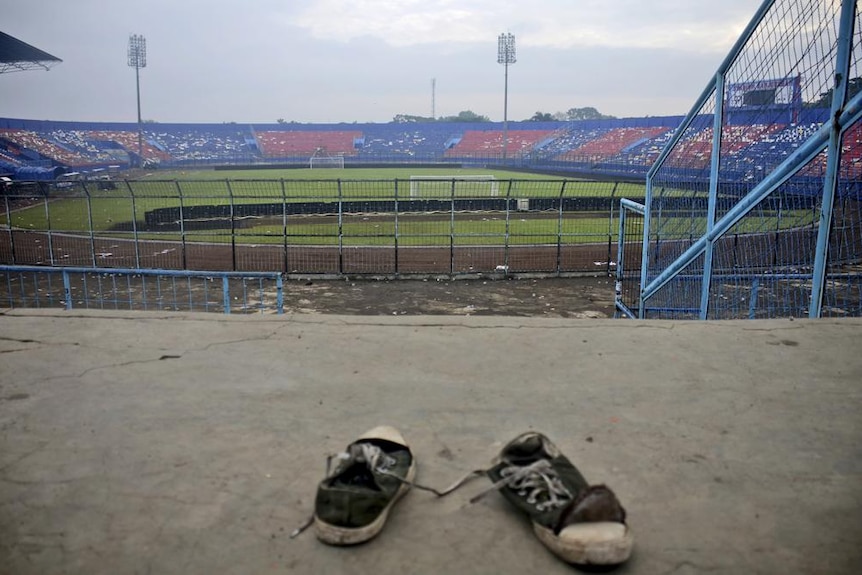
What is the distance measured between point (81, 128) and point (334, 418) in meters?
77.3

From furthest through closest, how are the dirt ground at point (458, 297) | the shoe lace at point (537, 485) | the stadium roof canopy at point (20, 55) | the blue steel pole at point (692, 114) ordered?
the stadium roof canopy at point (20, 55)
the dirt ground at point (458, 297)
the blue steel pole at point (692, 114)
the shoe lace at point (537, 485)

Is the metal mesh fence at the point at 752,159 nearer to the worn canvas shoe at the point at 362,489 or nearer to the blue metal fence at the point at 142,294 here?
the worn canvas shoe at the point at 362,489

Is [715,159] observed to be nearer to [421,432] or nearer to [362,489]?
[421,432]

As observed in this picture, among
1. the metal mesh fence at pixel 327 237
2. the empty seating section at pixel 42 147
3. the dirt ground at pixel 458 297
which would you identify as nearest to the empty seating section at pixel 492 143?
the empty seating section at pixel 42 147

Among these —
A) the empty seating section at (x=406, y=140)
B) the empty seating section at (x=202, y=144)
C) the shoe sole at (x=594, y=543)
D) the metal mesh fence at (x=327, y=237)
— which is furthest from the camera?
the empty seating section at (x=406, y=140)

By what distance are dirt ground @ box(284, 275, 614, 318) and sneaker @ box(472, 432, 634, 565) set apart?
9.27m

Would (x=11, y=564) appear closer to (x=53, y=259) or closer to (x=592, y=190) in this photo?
(x=53, y=259)

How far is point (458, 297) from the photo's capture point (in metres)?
13.4

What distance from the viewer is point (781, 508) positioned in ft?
7.14

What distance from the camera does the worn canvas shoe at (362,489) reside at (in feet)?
6.49

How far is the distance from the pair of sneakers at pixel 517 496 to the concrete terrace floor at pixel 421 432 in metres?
0.06

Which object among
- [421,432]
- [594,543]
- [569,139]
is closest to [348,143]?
[569,139]

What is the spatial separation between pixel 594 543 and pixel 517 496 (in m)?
0.35

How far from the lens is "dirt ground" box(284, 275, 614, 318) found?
12.3 m
